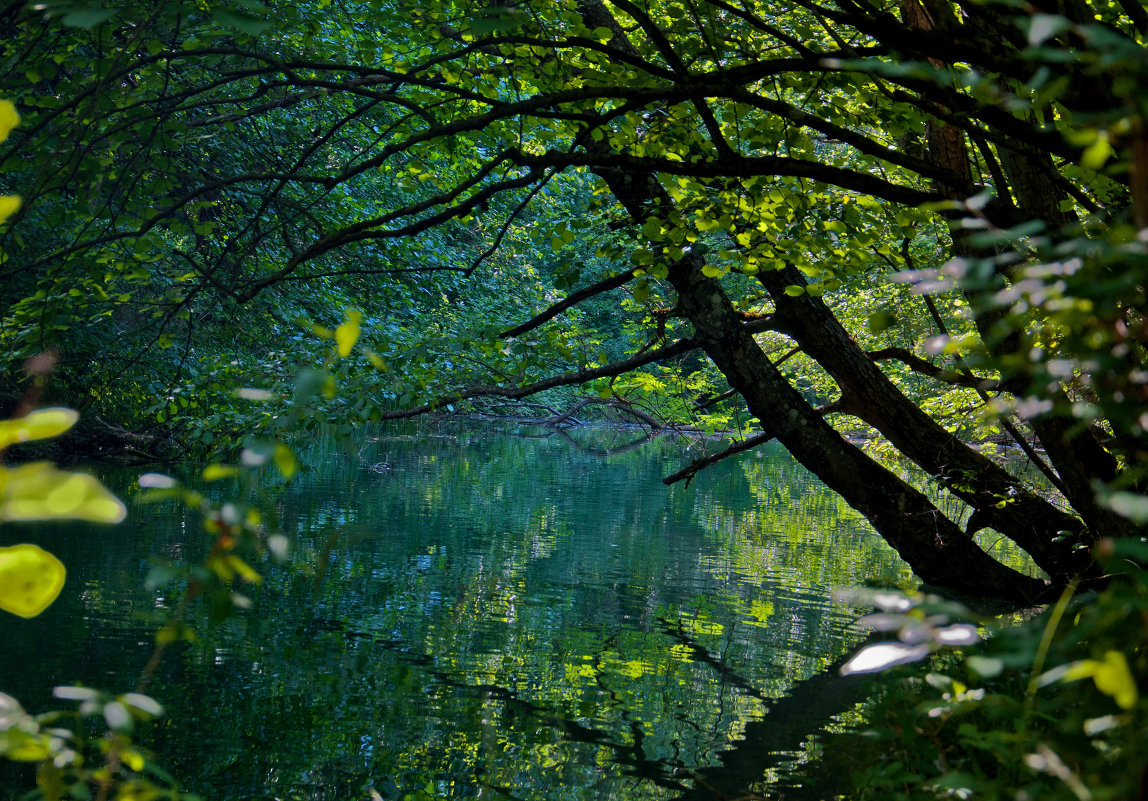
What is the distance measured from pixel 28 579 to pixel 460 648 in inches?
248

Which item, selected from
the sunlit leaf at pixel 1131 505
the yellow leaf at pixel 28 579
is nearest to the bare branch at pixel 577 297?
the sunlit leaf at pixel 1131 505

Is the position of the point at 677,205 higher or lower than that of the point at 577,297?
higher

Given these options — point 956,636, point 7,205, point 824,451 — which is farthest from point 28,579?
point 824,451

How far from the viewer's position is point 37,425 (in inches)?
38.9

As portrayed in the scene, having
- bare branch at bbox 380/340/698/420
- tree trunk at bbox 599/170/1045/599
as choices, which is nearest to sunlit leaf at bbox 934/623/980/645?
tree trunk at bbox 599/170/1045/599

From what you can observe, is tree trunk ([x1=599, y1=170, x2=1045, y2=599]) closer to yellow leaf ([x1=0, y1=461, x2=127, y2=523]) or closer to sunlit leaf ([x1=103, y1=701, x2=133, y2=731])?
sunlit leaf ([x1=103, y1=701, x2=133, y2=731])

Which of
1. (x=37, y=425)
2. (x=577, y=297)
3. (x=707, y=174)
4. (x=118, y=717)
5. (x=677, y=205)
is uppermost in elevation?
(x=677, y=205)

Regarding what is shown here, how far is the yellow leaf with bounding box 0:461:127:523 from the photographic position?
3.04ft

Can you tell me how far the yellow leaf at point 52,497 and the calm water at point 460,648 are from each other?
26.3 inches

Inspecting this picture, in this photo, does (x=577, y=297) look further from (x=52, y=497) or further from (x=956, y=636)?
(x=52, y=497)

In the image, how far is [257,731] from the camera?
17.0 feet

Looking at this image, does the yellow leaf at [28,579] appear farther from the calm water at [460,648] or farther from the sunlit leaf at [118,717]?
the calm water at [460,648]

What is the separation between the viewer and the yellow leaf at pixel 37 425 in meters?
0.98

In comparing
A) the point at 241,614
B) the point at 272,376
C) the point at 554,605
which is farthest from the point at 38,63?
the point at 554,605
